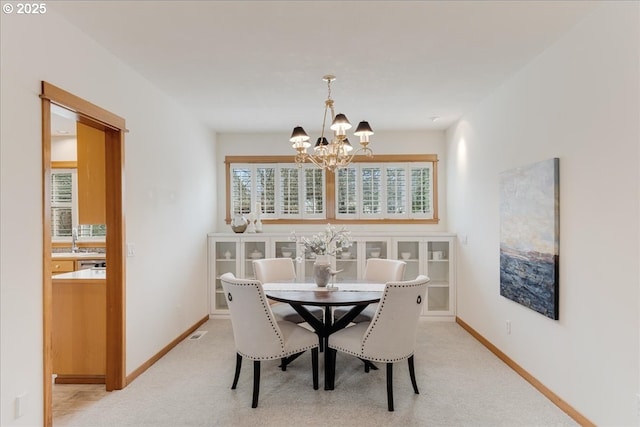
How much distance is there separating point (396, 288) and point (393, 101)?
91.3 inches

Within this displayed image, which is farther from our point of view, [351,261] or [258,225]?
[258,225]

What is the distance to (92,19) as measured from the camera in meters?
2.35

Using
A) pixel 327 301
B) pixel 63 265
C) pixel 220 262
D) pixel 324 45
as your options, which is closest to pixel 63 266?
pixel 63 265

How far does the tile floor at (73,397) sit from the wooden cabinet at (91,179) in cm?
135

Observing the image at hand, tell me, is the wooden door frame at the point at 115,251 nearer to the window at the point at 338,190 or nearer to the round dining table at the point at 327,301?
the round dining table at the point at 327,301

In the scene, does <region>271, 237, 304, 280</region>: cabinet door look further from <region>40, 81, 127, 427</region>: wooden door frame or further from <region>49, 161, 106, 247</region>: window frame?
<region>49, 161, 106, 247</region>: window frame

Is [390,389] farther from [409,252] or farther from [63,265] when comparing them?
[63,265]

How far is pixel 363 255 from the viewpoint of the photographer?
5078 mm

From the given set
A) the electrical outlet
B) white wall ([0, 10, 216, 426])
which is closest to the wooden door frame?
white wall ([0, 10, 216, 426])

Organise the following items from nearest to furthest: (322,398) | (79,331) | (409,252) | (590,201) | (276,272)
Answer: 1. (590,201)
2. (322,398)
3. (79,331)
4. (276,272)
5. (409,252)

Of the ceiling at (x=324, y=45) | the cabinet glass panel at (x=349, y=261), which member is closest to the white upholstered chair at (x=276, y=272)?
the cabinet glass panel at (x=349, y=261)

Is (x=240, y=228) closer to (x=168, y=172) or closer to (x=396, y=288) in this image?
(x=168, y=172)

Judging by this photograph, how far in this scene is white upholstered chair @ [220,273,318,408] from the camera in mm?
2637

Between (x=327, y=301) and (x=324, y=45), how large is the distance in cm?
191
